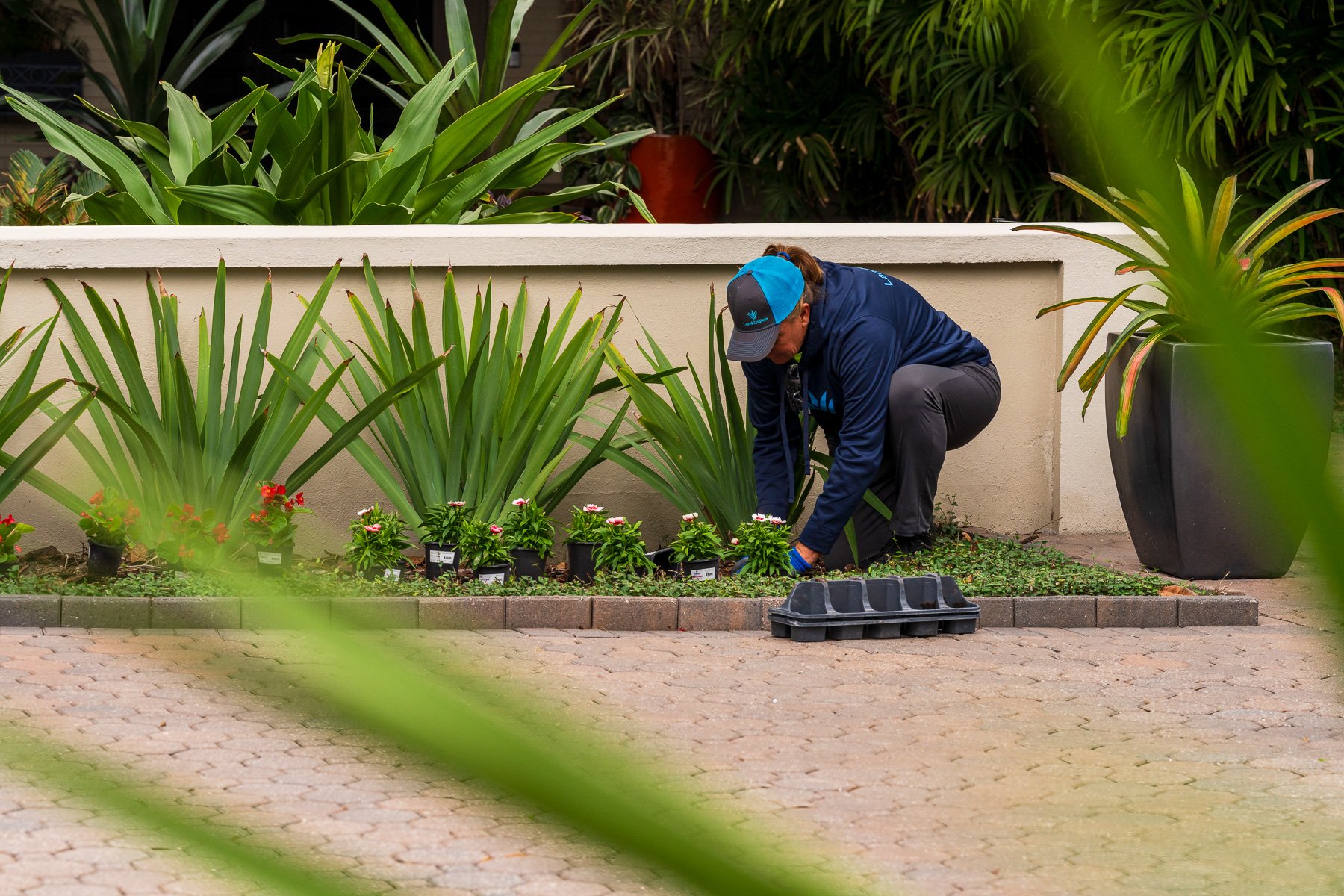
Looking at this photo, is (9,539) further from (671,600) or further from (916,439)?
(916,439)

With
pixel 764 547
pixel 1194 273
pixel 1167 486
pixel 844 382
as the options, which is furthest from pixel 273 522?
pixel 1194 273

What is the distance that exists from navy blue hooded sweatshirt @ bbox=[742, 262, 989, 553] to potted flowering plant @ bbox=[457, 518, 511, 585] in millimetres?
955

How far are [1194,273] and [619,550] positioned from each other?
4.94 meters

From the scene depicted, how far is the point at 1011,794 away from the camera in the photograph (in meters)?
0.74

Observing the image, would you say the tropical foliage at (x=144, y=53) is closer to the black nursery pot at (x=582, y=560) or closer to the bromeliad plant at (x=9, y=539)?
the bromeliad plant at (x=9, y=539)

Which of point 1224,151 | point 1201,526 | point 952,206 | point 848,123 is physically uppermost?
point 848,123

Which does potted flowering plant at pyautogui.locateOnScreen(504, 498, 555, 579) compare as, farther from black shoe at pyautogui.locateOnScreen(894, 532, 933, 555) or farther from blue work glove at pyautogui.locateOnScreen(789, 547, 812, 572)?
black shoe at pyautogui.locateOnScreen(894, 532, 933, 555)

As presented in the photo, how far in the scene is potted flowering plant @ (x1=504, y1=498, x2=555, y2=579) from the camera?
5.25 m

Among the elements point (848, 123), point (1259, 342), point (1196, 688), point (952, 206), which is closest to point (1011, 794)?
point (1259, 342)

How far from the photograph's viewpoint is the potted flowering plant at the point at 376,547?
5.19 metres

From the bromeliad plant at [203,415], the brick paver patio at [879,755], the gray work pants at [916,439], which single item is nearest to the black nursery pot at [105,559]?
the bromeliad plant at [203,415]

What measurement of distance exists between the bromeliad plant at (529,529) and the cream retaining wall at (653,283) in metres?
0.69

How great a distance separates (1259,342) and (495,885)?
2735 mm

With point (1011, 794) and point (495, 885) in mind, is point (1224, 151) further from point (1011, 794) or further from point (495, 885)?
point (1011, 794)
